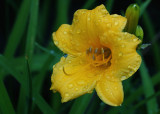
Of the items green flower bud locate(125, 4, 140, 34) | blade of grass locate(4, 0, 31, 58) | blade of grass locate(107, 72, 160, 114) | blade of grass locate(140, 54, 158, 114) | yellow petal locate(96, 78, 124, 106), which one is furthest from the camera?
blade of grass locate(4, 0, 31, 58)

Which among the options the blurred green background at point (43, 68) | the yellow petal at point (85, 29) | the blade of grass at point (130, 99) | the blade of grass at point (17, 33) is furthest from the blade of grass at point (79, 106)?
the blade of grass at point (17, 33)

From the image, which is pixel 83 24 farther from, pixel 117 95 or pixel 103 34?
pixel 117 95

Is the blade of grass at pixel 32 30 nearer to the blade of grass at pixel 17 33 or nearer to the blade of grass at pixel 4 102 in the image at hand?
the blade of grass at pixel 17 33

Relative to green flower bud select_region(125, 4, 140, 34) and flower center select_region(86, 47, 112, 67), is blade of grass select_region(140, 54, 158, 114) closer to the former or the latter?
flower center select_region(86, 47, 112, 67)

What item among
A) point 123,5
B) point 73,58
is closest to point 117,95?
point 73,58

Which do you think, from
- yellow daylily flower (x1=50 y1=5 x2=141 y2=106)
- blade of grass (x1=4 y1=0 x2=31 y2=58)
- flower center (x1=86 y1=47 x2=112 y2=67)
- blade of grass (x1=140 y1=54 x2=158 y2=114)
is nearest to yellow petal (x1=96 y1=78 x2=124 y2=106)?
yellow daylily flower (x1=50 y1=5 x2=141 y2=106)

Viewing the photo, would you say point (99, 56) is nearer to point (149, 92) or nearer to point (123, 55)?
point (123, 55)
